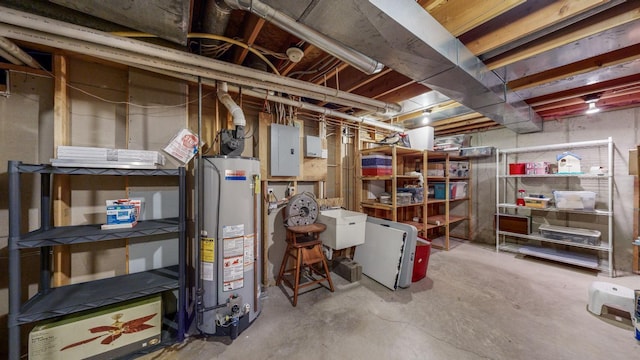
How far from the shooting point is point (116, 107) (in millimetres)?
1773

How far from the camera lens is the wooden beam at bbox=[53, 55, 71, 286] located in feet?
4.93

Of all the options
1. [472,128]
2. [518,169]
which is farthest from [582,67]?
[472,128]

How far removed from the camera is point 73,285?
5.13 ft

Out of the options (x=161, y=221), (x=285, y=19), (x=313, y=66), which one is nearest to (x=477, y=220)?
(x=313, y=66)

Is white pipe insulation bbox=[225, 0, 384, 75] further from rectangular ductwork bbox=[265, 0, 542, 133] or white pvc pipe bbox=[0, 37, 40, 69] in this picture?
white pvc pipe bbox=[0, 37, 40, 69]

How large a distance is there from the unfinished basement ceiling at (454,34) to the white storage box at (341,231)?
157 centimetres

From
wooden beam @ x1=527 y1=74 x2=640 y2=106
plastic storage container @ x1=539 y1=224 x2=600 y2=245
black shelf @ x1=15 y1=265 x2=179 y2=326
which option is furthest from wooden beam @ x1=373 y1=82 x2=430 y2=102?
plastic storage container @ x1=539 y1=224 x2=600 y2=245

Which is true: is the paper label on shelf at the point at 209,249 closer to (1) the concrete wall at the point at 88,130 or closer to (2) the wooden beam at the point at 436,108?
(1) the concrete wall at the point at 88,130

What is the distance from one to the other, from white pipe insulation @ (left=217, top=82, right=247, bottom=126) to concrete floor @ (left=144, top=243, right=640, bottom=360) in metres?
1.86

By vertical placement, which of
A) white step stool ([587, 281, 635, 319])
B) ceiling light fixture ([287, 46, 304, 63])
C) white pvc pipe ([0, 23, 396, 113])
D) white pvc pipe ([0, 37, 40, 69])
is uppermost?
ceiling light fixture ([287, 46, 304, 63])

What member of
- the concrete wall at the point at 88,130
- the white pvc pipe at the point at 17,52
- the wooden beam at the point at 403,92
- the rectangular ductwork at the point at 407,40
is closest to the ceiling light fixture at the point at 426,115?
the wooden beam at the point at 403,92

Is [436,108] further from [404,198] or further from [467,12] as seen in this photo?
[467,12]

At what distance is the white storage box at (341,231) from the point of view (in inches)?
91.0

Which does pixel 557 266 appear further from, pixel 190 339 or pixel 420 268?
pixel 190 339
